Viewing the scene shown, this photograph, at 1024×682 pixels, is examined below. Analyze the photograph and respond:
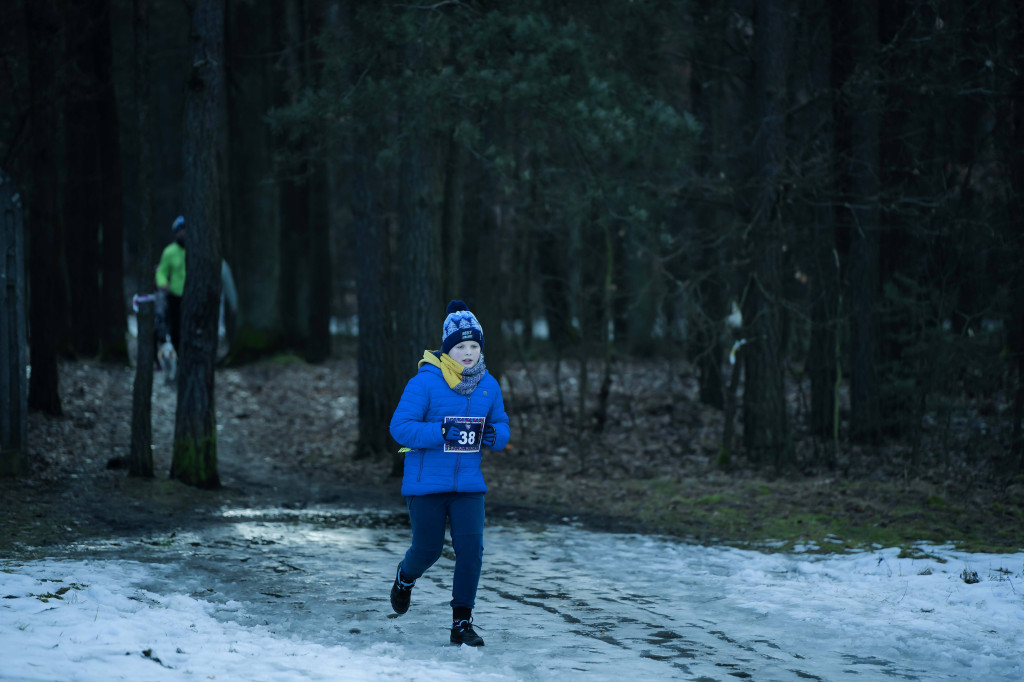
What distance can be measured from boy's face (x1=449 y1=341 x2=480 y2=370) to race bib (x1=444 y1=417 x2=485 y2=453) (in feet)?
1.06

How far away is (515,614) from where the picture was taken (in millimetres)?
7172

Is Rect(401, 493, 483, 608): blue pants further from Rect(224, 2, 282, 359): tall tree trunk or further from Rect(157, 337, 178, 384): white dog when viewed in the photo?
Rect(224, 2, 282, 359): tall tree trunk

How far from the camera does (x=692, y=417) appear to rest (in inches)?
731

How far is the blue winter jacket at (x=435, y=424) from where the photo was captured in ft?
20.1

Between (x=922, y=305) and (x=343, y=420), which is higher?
(x=922, y=305)

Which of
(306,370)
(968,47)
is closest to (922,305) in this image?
(968,47)

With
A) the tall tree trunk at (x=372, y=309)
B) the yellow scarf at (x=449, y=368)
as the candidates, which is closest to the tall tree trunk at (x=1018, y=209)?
the tall tree trunk at (x=372, y=309)

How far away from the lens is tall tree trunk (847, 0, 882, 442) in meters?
15.0

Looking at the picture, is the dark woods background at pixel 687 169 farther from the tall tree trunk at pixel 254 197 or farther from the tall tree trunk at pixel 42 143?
the tall tree trunk at pixel 254 197

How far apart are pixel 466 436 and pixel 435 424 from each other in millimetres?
210

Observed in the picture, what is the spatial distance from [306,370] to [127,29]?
14.8m

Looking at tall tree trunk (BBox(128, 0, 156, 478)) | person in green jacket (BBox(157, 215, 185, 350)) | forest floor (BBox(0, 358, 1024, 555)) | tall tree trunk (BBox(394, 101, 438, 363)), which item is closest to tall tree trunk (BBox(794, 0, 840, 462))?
forest floor (BBox(0, 358, 1024, 555))

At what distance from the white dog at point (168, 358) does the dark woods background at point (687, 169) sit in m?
2.24

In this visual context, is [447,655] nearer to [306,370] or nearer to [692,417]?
[692,417]
